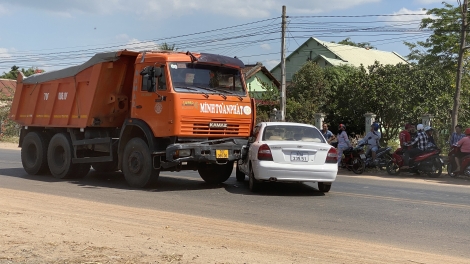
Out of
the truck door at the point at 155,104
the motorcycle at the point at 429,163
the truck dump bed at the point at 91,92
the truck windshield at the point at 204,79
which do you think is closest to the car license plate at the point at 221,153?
the truck door at the point at 155,104

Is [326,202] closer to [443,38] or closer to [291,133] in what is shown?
[291,133]

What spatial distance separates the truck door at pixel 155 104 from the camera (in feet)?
40.7

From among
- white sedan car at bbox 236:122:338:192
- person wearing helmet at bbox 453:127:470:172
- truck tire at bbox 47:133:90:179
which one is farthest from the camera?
person wearing helmet at bbox 453:127:470:172

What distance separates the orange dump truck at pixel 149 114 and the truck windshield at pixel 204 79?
2 centimetres

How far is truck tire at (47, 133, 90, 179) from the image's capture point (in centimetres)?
1504

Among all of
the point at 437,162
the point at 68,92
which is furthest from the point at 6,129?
the point at 437,162

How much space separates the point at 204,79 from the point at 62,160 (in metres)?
4.99

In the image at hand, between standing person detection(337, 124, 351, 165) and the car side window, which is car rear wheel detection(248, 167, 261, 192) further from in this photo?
standing person detection(337, 124, 351, 165)

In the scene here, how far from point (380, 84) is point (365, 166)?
42.9 ft

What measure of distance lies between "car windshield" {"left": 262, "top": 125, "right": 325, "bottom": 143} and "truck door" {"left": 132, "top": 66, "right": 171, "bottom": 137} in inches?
83.6

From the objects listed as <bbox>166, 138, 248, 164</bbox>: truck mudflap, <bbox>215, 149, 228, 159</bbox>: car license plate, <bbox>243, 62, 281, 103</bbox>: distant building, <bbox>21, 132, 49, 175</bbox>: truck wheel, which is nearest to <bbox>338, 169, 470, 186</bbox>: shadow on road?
<bbox>166, 138, 248, 164</bbox>: truck mudflap

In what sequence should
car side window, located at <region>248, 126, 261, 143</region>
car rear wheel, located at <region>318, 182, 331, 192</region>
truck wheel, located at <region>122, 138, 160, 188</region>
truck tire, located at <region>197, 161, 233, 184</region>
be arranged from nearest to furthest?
car rear wheel, located at <region>318, 182, 331, 192</region> < truck wheel, located at <region>122, 138, 160, 188</region> < car side window, located at <region>248, 126, 261, 143</region> < truck tire, located at <region>197, 161, 233, 184</region>

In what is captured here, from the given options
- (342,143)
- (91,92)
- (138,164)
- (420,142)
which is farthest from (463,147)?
(91,92)

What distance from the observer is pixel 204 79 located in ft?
42.4
